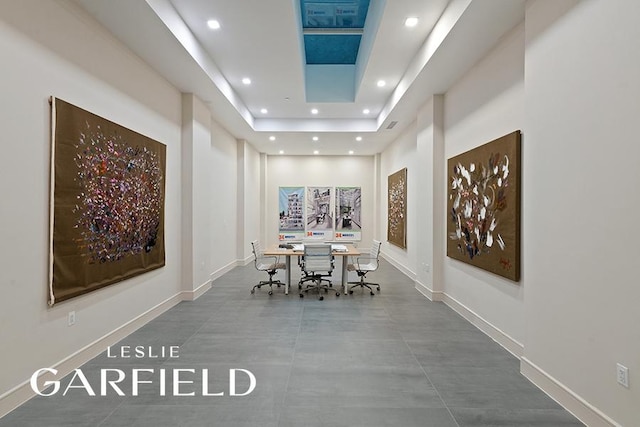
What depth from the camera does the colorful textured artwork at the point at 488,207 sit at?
312 centimetres

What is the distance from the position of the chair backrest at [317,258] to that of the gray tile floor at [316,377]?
93cm

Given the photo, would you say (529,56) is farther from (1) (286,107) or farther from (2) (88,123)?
(1) (286,107)

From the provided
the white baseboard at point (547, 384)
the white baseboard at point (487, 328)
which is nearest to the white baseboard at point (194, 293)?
the white baseboard at point (487, 328)

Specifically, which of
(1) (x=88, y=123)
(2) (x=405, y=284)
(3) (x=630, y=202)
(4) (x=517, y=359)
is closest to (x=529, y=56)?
(3) (x=630, y=202)

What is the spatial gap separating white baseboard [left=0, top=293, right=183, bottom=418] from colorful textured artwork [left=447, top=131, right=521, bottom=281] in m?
4.22

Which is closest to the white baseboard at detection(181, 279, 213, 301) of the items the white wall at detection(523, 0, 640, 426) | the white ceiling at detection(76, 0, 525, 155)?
the white ceiling at detection(76, 0, 525, 155)

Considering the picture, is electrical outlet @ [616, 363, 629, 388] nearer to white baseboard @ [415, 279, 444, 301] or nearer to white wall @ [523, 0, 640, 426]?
white wall @ [523, 0, 640, 426]

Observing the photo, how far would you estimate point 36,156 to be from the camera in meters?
2.52

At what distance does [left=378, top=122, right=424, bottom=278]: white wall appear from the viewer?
22.0ft

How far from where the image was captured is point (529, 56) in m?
2.79

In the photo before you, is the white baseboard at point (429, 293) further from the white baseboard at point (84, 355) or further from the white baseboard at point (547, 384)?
the white baseboard at point (84, 355)

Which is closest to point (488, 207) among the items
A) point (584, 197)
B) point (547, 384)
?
point (584, 197)

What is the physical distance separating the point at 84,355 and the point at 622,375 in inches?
167

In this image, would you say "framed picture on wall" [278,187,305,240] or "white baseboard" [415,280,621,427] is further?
"framed picture on wall" [278,187,305,240]
